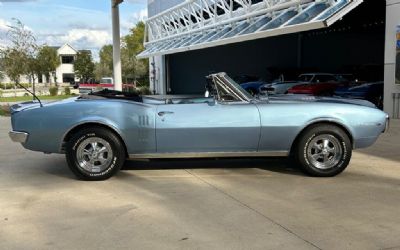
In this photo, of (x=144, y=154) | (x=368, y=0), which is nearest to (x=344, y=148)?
(x=144, y=154)

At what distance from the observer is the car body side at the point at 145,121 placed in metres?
6.62

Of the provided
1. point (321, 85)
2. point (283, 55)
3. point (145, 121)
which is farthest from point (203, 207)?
point (283, 55)

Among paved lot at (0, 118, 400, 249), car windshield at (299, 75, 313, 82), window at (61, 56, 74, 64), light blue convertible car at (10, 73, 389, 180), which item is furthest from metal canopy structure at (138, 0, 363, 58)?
window at (61, 56, 74, 64)

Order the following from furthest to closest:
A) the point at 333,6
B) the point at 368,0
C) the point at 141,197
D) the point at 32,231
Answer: the point at 368,0, the point at 333,6, the point at 141,197, the point at 32,231

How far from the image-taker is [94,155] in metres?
6.65

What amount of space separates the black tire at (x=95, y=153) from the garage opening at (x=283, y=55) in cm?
3238

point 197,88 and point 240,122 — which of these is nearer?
point 240,122

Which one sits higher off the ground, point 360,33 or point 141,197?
point 360,33

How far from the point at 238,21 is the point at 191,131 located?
18446 mm

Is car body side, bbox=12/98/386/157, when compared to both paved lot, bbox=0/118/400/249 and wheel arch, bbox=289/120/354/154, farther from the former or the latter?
paved lot, bbox=0/118/400/249

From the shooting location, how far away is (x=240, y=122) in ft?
21.9

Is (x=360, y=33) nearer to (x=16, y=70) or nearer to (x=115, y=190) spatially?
(x=16, y=70)

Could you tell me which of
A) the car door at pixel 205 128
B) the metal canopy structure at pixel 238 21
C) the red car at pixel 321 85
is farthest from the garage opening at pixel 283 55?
the car door at pixel 205 128

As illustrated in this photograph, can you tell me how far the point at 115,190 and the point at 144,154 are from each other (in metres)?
0.74
